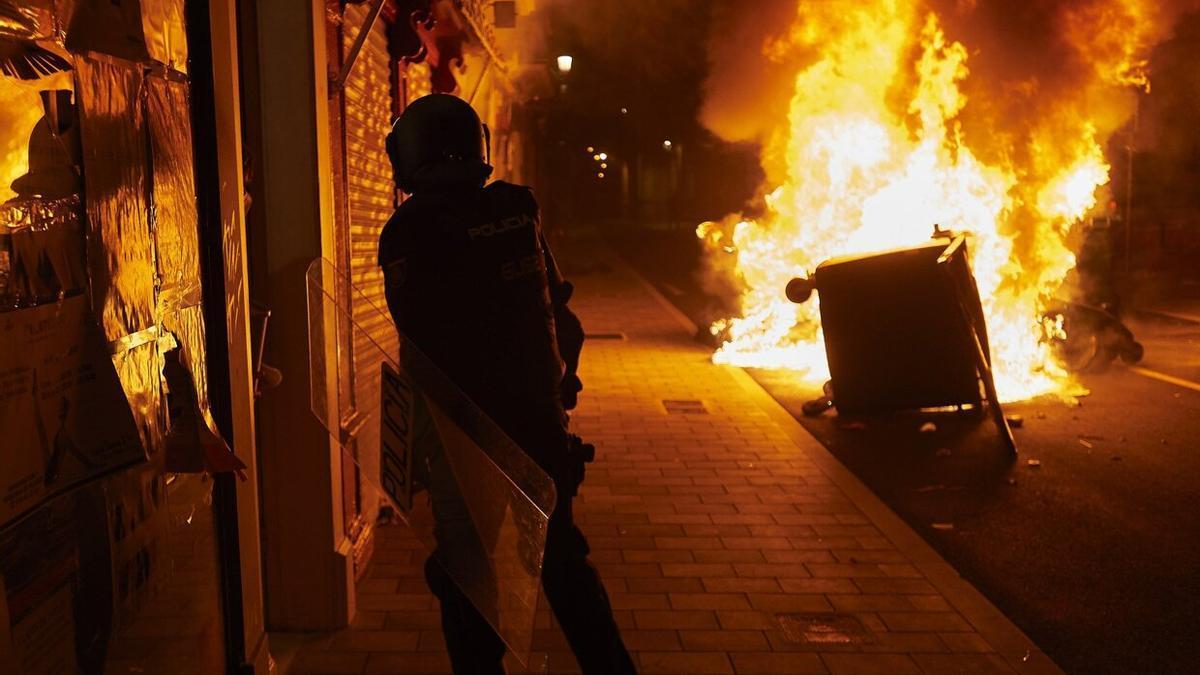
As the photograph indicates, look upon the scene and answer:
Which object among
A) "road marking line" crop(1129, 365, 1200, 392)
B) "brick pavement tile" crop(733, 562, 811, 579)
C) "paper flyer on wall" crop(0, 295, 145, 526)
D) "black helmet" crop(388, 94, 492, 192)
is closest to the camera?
"paper flyer on wall" crop(0, 295, 145, 526)

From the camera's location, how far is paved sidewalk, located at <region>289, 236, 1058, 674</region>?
4176mm

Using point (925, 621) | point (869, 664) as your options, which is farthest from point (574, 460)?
point (925, 621)

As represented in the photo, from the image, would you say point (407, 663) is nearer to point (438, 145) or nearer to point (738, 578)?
point (738, 578)

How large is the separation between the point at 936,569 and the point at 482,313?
3.24m

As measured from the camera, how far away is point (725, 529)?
583 centimetres

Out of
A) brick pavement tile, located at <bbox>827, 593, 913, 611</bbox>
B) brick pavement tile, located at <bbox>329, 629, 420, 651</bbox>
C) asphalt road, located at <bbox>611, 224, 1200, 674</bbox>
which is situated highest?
brick pavement tile, located at <bbox>329, 629, 420, 651</bbox>

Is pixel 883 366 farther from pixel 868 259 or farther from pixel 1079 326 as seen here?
pixel 1079 326

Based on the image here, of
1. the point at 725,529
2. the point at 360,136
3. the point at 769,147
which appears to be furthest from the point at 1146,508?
the point at 769,147

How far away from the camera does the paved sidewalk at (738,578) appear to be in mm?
4176

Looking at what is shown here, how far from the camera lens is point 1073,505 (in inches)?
251

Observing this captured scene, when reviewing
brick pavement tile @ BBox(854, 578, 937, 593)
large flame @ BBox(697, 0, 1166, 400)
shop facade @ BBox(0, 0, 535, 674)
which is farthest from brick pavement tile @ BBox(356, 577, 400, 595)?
large flame @ BBox(697, 0, 1166, 400)

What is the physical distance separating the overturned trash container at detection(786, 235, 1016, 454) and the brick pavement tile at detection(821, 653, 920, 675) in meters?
4.26

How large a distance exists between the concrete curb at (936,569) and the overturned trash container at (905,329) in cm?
73

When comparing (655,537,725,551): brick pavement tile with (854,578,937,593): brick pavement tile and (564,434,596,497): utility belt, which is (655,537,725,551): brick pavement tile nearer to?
(854,578,937,593): brick pavement tile
